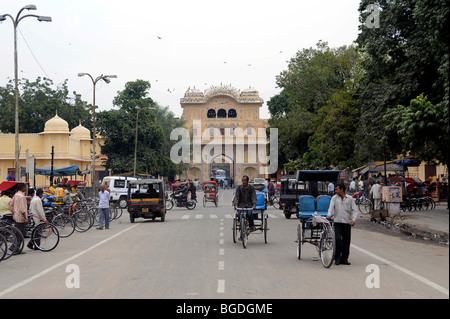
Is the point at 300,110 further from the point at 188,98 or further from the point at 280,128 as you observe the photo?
the point at 188,98

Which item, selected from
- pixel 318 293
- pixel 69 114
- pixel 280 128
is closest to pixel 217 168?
pixel 69 114

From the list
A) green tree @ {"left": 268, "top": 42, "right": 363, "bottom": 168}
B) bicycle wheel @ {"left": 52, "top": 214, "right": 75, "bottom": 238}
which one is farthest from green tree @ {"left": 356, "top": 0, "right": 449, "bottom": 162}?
bicycle wheel @ {"left": 52, "top": 214, "right": 75, "bottom": 238}

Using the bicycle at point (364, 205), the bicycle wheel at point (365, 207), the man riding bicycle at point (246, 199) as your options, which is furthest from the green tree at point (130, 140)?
the man riding bicycle at point (246, 199)

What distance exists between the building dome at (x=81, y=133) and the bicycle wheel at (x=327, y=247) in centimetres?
5809

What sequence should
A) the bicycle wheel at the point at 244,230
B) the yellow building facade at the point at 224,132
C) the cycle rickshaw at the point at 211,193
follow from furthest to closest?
the yellow building facade at the point at 224,132, the cycle rickshaw at the point at 211,193, the bicycle wheel at the point at 244,230

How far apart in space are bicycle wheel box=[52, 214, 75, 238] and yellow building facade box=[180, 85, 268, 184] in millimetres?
74898

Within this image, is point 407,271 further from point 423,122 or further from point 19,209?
point 19,209

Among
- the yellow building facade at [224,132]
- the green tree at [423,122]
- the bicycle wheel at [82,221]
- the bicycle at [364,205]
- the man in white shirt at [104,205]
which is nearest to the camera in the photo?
the green tree at [423,122]

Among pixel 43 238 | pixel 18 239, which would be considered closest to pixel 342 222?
pixel 18 239

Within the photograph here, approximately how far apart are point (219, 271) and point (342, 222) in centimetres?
277

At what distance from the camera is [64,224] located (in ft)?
62.2

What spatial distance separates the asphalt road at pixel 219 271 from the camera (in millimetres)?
8125

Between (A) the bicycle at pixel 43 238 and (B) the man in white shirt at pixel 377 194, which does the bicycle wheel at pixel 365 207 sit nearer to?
(B) the man in white shirt at pixel 377 194
